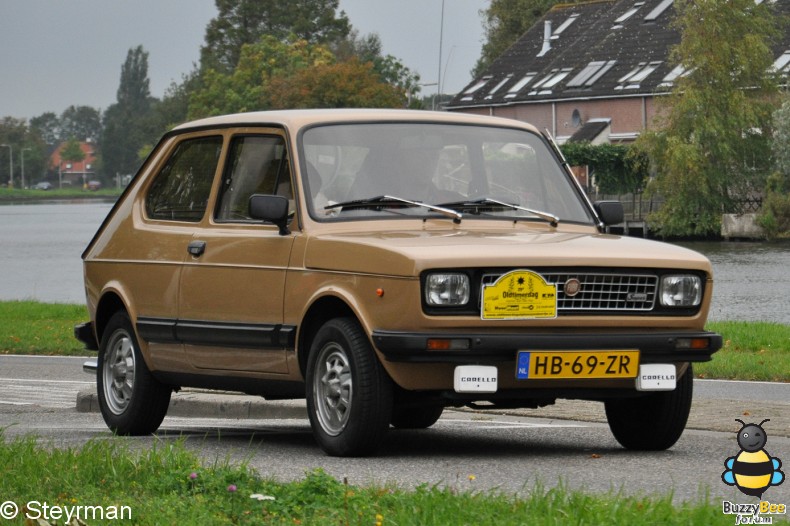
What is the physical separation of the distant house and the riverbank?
200 feet

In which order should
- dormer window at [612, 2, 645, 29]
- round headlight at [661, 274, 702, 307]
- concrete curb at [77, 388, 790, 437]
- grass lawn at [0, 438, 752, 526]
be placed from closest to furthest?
grass lawn at [0, 438, 752, 526], round headlight at [661, 274, 702, 307], concrete curb at [77, 388, 790, 437], dormer window at [612, 2, 645, 29]

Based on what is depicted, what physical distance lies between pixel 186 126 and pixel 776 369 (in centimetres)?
771

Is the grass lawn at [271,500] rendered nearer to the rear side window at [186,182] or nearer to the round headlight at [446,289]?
the round headlight at [446,289]

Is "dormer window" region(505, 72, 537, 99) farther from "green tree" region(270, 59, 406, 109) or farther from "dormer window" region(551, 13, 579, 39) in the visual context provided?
"green tree" region(270, 59, 406, 109)

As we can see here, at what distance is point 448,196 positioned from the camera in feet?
29.9

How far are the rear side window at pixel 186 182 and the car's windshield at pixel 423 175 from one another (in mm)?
992

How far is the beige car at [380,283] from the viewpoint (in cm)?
788

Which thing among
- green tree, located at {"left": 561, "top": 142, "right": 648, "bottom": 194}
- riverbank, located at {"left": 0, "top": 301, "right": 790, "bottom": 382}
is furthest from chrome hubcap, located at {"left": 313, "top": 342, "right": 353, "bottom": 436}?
green tree, located at {"left": 561, "top": 142, "right": 648, "bottom": 194}

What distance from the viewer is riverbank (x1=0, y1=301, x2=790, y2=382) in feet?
51.6

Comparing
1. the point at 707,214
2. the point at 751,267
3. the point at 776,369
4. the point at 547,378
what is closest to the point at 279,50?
the point at 707,214

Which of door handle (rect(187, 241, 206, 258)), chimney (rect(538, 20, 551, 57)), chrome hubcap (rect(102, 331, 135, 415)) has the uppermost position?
chimney (rect(538, 20, 551, 57))

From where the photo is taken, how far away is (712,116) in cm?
7612

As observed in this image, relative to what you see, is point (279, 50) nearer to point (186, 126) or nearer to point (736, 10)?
point (736, 10)

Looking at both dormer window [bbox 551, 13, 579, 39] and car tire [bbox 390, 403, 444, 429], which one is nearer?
car tire [bbox 390, 403, 444, 429]
